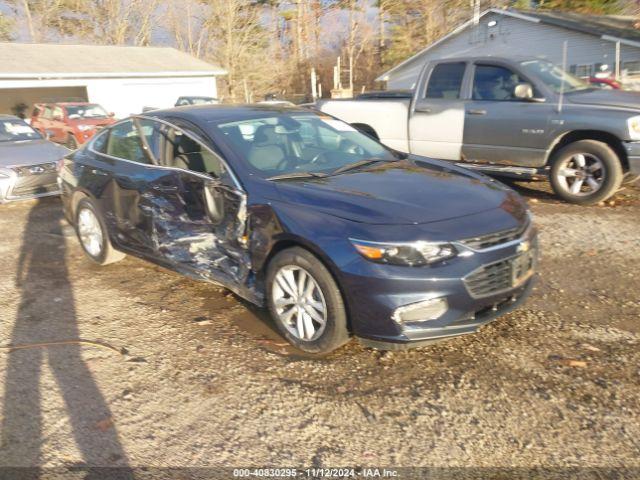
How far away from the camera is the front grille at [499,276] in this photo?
314 cm

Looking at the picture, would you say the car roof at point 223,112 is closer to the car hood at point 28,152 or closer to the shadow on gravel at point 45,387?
the shadow on gravel at point 45,387

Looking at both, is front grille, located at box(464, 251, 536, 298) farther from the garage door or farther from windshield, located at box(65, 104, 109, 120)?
the garage door

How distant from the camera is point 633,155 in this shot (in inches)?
245

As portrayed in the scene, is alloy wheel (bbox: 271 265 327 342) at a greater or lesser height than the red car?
lesser

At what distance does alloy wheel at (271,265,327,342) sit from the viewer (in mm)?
3389

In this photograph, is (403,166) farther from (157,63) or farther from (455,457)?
(157,63)

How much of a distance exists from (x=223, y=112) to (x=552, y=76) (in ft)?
15.8

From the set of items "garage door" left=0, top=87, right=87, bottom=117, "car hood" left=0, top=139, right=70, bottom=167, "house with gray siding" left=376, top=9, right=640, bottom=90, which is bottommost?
"car hood" left=0, top=139, right=70, bottom=167

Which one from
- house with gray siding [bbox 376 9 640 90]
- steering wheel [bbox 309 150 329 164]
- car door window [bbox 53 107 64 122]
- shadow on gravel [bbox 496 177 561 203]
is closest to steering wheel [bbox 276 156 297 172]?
steering wheel [bbox 309 150 329 164]

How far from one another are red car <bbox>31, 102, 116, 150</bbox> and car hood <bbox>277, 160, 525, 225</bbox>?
46.8 feet

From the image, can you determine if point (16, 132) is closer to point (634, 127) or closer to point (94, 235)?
point (94, 235)

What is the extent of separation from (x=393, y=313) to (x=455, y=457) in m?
→ 0.82

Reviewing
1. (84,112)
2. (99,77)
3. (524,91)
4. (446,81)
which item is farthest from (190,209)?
(99,77)

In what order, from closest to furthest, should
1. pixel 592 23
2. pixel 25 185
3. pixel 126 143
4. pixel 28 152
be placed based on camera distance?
pixel 126 143, pixel 25 185, pixel 28 152, pixel 592 23
